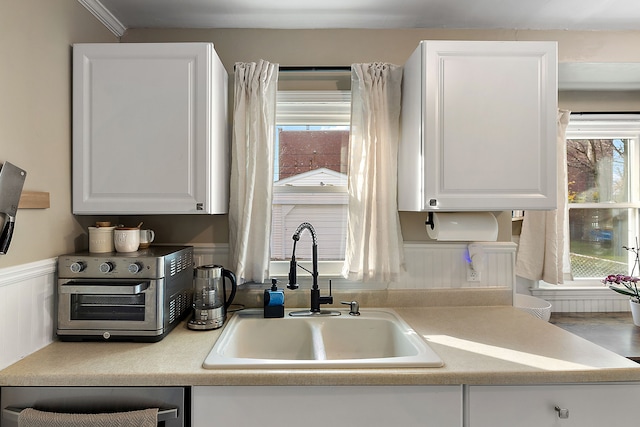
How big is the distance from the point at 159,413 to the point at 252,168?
1097 millimetres

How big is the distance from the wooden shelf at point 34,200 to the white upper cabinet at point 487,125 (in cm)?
149

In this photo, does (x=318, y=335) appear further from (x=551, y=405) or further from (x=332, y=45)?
(x=332, y=45)

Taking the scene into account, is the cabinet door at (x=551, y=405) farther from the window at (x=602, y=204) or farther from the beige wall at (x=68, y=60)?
the window at (x=602, y=204)

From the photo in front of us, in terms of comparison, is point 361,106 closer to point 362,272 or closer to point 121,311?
point 362,272

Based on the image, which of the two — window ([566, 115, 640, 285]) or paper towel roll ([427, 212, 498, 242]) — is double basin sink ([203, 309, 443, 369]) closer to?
paper towel roll ([427, 212, 498, 242])

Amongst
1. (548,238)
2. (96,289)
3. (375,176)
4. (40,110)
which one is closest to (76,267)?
(96,289)

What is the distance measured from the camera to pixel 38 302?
1.42m

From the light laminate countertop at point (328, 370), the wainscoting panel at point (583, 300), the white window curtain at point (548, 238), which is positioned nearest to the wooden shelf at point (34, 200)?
the light laminate countertop at point (328, 370)

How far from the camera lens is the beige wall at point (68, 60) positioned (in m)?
1.32

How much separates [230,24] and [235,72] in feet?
0.97

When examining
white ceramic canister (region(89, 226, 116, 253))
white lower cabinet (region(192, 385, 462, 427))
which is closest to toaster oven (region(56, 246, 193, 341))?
white ceramic canister (region(89, 226, 116, 253))

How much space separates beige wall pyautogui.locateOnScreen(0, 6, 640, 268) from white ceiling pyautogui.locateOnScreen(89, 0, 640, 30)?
0.05 meters

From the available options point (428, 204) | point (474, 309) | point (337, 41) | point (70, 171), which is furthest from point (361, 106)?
point (70, 171)

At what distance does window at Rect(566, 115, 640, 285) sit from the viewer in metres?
2.47
